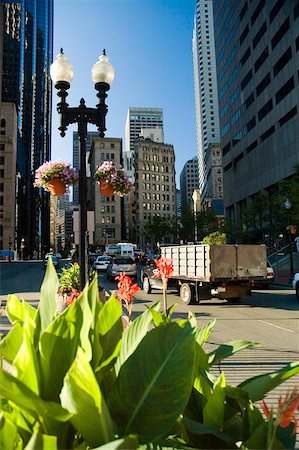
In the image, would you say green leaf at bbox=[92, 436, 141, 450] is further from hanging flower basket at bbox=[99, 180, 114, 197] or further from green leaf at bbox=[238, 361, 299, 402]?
hanging flower basket at bbox=[99, 180, 114, 197]

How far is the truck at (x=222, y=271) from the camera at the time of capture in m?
13.6

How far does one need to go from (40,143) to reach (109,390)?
179875 millimetres

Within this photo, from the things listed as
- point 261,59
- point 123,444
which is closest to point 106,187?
point 123,444

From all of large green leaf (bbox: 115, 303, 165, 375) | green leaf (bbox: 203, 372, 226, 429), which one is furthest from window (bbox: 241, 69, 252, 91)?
green leaf (bbox: 203, 372, 226, 429)

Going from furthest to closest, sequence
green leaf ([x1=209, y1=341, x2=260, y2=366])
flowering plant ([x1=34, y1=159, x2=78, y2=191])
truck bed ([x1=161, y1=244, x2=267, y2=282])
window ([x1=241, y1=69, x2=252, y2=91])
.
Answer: window ([x1=241, y1=69, x2=252, y2=91]) < truck bed ([x1=161, y1=244, x2=267, y2=282]) < flowering plant ([x1=34, y1=159, x2=78, y2=191]) < green leaf ([x1=209, y1=341, x2=260, y2=366])

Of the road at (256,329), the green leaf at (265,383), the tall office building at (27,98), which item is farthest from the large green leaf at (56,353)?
the tall office building at (27,98)

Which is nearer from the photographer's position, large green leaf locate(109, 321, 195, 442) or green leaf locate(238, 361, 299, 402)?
large green leaf locate(109, 321, 195, 442)

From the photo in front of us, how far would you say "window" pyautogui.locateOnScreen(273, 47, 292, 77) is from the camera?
43.5 meters

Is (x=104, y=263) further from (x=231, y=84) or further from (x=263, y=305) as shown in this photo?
(x=231, y=84)

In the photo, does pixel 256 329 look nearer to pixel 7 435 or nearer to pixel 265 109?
pixel 7 435

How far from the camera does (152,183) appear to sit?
138 meters

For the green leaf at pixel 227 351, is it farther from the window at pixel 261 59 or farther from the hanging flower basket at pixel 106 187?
the window at pixel 261 59

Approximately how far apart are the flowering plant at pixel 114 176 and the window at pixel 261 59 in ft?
157

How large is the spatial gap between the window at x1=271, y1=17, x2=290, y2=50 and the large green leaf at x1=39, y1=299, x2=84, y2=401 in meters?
52.0
